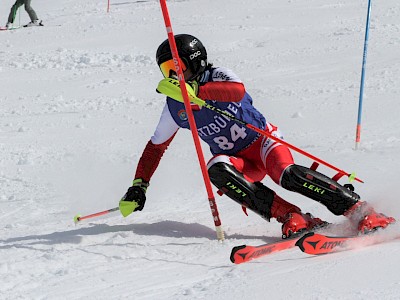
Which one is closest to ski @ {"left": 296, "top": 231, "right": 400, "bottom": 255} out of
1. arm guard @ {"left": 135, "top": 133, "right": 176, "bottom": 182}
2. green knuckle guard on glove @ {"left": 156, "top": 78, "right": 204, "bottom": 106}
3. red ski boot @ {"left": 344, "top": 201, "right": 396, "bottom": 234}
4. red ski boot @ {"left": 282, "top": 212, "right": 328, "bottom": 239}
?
red ski boot @ {"left": 344, "top": 201, "right": 396, "bottom": 234}

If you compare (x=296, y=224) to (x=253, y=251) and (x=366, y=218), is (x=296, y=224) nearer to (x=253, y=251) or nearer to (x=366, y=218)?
(x=366, y=218)

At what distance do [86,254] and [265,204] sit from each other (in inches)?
48.4

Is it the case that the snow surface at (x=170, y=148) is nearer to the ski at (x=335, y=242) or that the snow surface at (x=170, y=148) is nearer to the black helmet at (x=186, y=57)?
the ski at (x=335, y=242)

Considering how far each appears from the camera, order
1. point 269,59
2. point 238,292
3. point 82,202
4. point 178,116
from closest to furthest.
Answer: point 238,292 < point 178,116 < point 82,202 < point 269,59

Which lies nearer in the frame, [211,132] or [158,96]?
[211,132]

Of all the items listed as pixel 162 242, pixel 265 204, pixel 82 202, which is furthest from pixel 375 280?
pixel 82 202

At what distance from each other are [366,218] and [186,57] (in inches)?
62.9

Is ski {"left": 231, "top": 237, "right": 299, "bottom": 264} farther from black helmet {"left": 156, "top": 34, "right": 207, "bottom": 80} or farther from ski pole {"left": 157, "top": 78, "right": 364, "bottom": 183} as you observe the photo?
black helmet {"left": 156, "top": 34, "right": 207, "bottom": 80}

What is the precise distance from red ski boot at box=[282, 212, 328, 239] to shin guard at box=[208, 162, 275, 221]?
7.3 inches

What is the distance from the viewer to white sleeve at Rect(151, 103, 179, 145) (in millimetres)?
4816

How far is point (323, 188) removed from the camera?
423 centimetres

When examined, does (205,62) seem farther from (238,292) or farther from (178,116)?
(238,292)

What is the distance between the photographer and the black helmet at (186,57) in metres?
4.48

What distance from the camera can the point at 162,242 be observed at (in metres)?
4.59
